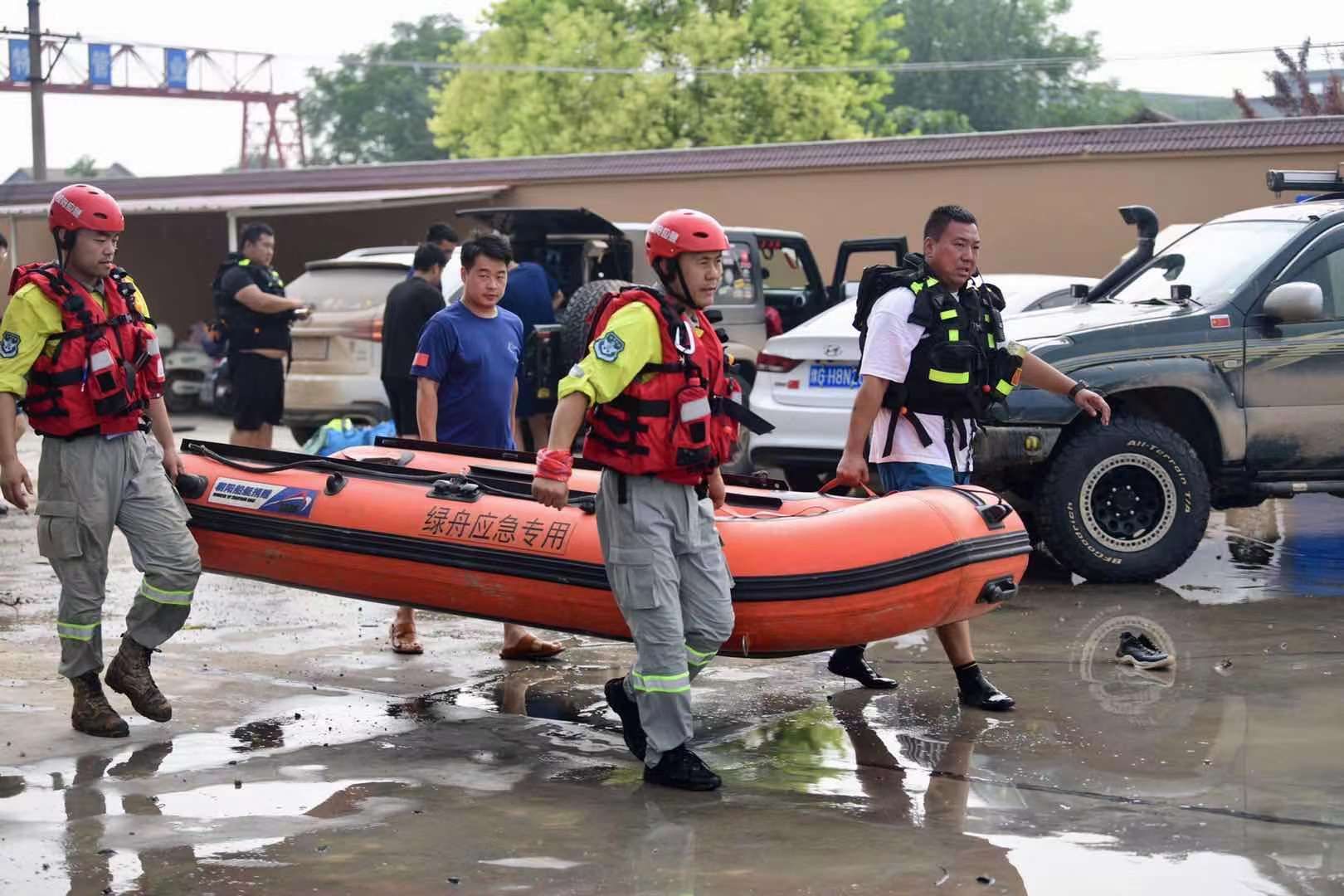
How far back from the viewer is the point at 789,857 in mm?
4617

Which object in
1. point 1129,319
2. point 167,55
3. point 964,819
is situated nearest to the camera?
point 964,819

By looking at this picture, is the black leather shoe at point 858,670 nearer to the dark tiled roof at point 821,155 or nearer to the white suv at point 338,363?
the white suv at point 338,363

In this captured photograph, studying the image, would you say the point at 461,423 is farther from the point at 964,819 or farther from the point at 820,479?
the point at 820,479

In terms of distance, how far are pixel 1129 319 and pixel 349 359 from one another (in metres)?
7.35

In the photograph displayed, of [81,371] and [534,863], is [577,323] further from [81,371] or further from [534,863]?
[534,863]

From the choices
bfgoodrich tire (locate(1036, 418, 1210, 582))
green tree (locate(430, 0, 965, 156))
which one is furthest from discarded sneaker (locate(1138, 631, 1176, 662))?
green tree (locate(430, 0, 965, 156))

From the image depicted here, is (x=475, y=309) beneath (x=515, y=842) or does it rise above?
above

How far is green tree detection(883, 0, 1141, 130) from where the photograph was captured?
252 feet

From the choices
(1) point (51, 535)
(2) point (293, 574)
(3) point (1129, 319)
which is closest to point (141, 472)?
(1) point (51, 535)

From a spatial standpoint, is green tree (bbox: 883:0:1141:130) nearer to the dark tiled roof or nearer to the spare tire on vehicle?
the dark tiled roof

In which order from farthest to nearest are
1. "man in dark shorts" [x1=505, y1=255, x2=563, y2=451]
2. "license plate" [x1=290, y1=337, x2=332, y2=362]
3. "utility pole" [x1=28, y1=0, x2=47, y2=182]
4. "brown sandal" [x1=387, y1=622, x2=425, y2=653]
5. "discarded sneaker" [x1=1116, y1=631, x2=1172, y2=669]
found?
1. "utility pole" [x1=28, y1=0, x2=47, y2=182]
2. "license plate" [x1=290, y1=337, x2=332, y2=362]
3. "man in dark shorts" [x1=505, y1=255, x2=563, y2=451]
4. "brown sandal" [x1=387, y1=622, x2=425, y2=653]
5. "discarded sneaker" [x1=1116, y1=631, x2=1172, y2=669]

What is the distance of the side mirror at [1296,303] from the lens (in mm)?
8484

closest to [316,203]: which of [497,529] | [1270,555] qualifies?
[1270,555]

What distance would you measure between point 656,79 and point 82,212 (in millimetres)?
40734
